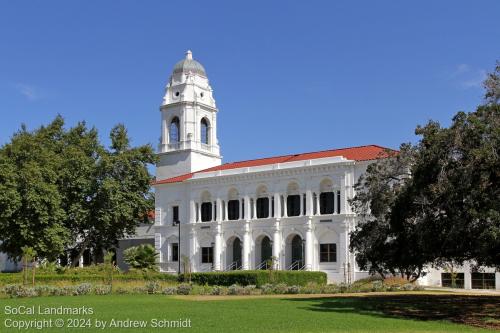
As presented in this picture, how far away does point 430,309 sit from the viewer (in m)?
25.0

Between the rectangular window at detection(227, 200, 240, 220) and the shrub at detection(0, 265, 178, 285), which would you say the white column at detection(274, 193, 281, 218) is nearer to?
the rectangular window at detection(227, 200, 240, 220)

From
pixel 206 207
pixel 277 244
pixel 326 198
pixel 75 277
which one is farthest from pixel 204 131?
pixel 75 277

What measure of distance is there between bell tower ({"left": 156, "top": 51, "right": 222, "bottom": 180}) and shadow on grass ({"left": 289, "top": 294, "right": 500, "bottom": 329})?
40.8m

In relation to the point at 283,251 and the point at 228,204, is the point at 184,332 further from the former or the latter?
the point at 228,204

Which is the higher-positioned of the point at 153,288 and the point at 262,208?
the point at 262,208

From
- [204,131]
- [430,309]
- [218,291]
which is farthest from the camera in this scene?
[204,131]

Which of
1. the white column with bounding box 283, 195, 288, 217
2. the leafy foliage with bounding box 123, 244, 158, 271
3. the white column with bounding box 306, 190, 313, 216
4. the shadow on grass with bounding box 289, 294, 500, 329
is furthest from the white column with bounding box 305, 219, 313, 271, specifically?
the shadow on grass with bounding box 289, 294, 500, 329

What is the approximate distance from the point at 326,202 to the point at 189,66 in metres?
24.9

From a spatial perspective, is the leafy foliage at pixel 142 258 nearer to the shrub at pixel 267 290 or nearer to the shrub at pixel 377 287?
the shrub at pixel 267 290

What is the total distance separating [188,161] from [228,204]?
29.6 feet

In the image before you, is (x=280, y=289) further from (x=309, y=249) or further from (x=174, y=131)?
(x=174, y=131)

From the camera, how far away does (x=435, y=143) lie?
949 inches

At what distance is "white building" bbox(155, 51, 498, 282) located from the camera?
52.7 m

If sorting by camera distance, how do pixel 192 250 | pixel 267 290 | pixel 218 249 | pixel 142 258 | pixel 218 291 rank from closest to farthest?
pixel 218 291
pixel 267 290
pixel 142 258
pixel 218 249
pixel 192 250
